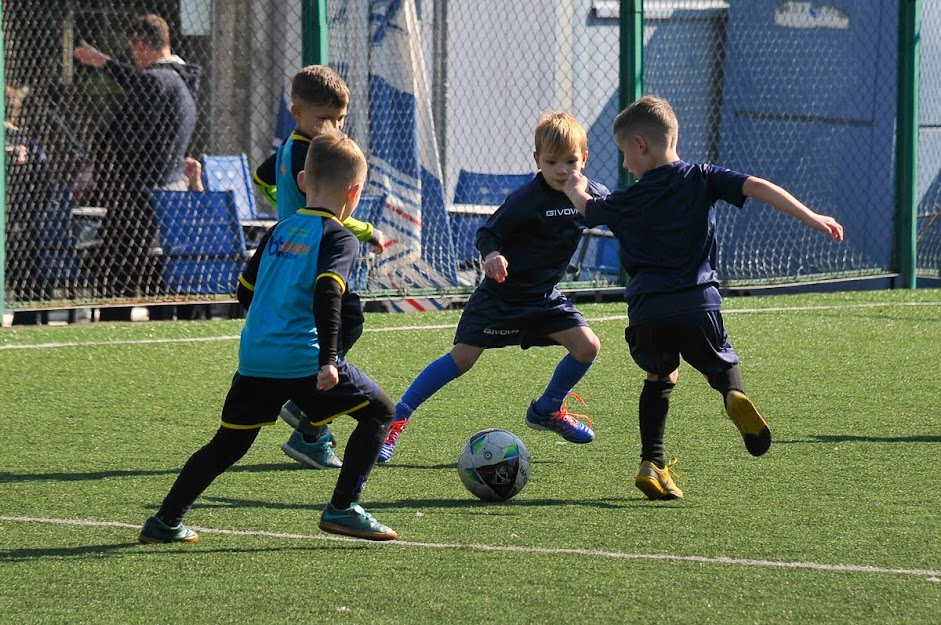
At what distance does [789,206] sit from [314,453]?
209 centimetres

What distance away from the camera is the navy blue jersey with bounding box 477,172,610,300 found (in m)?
5.96

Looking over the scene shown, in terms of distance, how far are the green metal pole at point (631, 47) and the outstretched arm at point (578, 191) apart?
20.3ft

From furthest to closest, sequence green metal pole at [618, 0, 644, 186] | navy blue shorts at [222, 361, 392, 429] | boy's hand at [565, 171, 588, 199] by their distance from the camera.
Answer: green metal pole at [618, 0, 644, 186] → boy's hand at [565, 171, 588, 199] → navy blue shorts at [222, 361, 392, 429]

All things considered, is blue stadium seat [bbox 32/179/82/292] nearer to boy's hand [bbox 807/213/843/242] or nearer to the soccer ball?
the soccer ball

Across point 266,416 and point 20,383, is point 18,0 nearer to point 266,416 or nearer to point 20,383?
point 20,383

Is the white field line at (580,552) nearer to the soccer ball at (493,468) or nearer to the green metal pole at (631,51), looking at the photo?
the soccer ball at (493,468)

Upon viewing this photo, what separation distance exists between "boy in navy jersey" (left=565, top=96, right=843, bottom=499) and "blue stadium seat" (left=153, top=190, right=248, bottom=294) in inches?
229

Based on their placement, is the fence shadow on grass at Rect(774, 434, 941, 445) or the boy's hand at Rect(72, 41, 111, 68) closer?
the fence shadow on grass at Rect(774, 434, 941, 445)

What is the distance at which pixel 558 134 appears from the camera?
5633 millimetres

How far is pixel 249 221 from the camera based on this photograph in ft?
37.7

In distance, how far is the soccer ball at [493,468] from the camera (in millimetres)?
5129

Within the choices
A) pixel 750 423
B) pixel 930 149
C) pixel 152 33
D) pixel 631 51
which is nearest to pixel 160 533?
pixel 750 423

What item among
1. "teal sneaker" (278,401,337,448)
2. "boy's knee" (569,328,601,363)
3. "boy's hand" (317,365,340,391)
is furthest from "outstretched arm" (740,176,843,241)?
"teal sneaker" (278,401,337,448)

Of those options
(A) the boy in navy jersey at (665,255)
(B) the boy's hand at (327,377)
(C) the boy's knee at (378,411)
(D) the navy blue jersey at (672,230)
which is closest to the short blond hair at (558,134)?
(A) the boy in navy jersey at (665,255)
